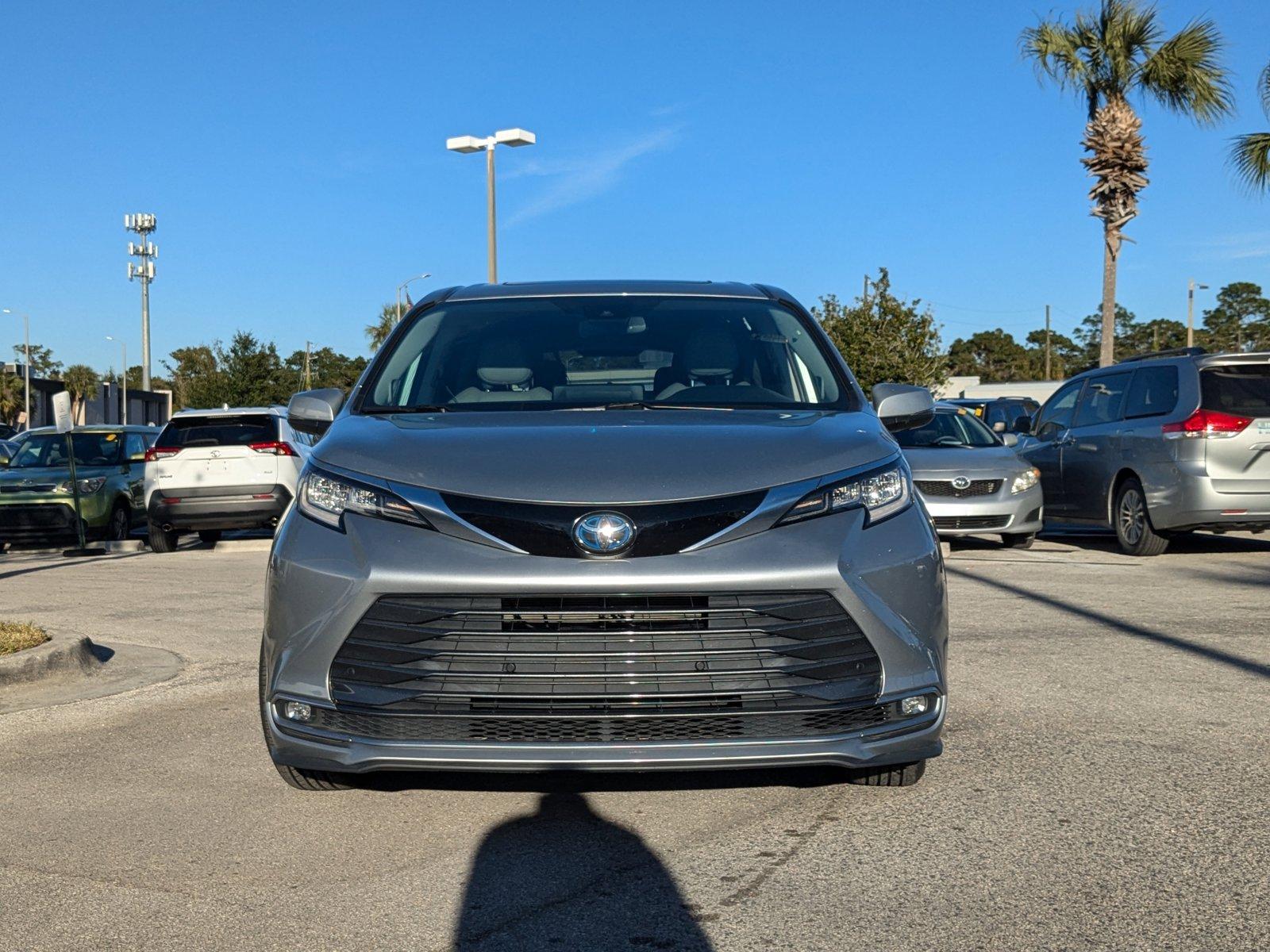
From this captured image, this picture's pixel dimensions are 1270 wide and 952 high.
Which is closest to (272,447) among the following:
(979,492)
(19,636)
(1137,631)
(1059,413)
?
(979,492)

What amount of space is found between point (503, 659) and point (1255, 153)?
74.5 ft

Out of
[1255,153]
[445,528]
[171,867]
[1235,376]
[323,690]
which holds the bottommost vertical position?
[171,867]

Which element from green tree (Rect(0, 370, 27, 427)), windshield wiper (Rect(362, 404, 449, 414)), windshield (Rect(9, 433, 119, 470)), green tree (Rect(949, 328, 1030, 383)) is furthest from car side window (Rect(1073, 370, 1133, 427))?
green tree (Rect(949, 328, 1030, 383))

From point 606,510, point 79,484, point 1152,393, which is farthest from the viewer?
point 79,484

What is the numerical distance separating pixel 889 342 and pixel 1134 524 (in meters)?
22.9

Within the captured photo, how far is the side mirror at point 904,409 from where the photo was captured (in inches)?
203

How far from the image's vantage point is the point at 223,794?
15.1ft

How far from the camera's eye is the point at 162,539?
1575 centimetres

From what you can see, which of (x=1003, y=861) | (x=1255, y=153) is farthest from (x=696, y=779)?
(x=1255, y=153)

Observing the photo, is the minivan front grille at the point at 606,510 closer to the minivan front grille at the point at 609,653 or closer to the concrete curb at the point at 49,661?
the minivan front grille at the point at 609,653

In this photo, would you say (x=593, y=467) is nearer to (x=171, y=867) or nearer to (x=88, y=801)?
(x=171, y=867)

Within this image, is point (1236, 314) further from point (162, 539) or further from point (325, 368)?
point (162, 539)

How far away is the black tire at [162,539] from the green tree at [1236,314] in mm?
85928

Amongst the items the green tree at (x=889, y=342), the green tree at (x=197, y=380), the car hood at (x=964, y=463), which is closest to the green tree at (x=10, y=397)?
the green tree at (x=197, y=380)
